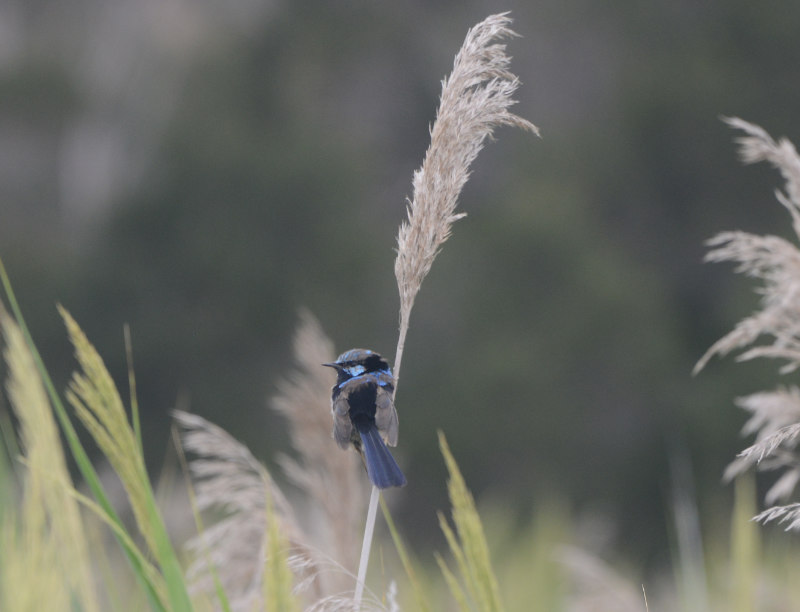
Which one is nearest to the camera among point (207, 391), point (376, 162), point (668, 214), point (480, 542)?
point (480, 542)

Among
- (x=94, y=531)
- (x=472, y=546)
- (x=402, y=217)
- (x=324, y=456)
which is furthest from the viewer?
(x=402, y=217)

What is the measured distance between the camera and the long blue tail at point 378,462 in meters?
1.10

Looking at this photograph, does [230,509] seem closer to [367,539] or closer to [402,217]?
[367,539]

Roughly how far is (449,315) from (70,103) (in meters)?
A: 6.77

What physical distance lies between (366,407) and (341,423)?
0.04 meters

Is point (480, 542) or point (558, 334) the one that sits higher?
point (558, 334)

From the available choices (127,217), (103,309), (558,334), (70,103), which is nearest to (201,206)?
(127,217)

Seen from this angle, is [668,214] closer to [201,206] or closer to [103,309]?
[201,206]

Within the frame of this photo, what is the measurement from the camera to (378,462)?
3.76 feet

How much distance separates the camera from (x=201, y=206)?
13727 mm

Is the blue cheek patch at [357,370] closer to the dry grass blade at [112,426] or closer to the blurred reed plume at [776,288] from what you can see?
the dry grass blade at [112,426]

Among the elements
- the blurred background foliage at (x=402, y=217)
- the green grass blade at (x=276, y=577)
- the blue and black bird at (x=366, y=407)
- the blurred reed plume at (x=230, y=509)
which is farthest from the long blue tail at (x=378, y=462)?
the blurred background foliage at (x=402, y=217)

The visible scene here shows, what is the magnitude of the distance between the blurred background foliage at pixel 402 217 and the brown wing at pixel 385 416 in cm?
1058

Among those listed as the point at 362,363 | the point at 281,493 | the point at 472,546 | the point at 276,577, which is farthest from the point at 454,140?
the point at 281,493
